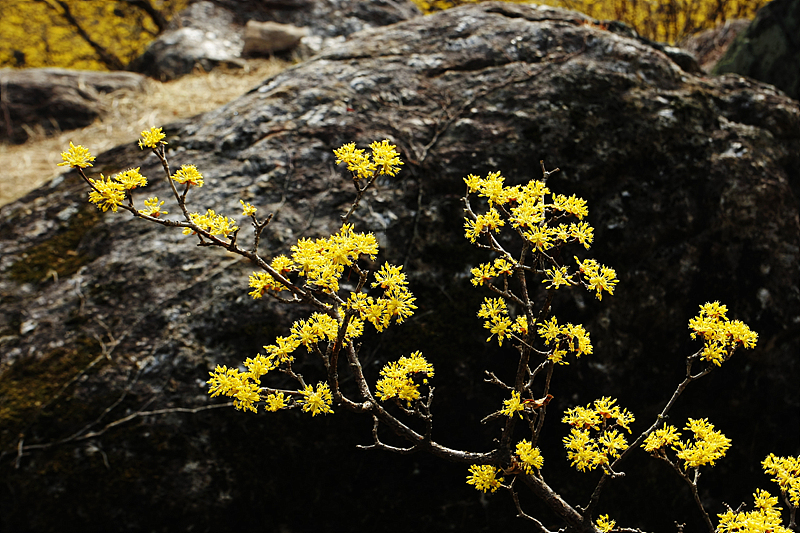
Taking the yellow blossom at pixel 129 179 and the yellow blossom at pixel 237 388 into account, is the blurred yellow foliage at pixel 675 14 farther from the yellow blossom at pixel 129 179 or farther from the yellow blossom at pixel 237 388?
the yellow blossom at pixel 237 388

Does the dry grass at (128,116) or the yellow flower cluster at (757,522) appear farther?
the dry grass at (128,116)

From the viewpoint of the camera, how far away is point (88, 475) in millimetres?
2316

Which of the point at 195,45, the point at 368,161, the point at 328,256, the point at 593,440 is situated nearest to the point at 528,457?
the point at 593,440

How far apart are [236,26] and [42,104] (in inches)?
123

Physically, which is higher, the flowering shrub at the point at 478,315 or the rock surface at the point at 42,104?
the flowering shrub at the point at 478,315

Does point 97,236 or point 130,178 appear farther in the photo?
point 97,236

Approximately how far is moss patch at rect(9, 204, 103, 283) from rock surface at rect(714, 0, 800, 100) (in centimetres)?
581

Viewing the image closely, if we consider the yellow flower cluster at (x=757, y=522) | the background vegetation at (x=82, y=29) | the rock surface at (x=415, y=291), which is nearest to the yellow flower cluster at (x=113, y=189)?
the rock surface at (x=415, y=291)

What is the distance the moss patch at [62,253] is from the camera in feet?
9.49

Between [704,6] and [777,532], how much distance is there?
9.73m

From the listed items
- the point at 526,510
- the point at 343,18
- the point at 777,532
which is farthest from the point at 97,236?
the point at 343,18

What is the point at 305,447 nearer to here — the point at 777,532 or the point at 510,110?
the point at 777,532

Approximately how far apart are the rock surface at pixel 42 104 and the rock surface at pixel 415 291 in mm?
3274

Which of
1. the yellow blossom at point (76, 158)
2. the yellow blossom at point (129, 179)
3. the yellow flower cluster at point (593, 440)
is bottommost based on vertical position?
the yellow flower cluster at point (593, 440)
